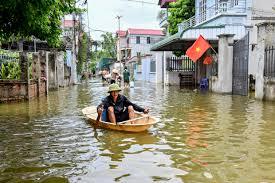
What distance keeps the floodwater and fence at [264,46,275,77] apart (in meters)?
4.55

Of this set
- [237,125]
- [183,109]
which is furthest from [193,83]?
[237,125]

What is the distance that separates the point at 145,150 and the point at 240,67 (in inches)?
555

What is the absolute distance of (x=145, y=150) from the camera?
25.1 ft

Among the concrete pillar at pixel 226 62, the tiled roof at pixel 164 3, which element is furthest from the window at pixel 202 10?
the tiled roof at pixel 164 3

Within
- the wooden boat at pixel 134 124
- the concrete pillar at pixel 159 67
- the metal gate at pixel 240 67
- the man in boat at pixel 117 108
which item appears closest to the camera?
the wooden boat at pixel 134 124

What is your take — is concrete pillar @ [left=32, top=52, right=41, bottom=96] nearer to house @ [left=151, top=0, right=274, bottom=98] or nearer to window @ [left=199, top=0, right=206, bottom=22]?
house @ [left=151, top=0, right=274, bottom=98]

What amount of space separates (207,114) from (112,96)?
4.27 metres

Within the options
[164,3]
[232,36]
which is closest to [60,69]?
[164,3]

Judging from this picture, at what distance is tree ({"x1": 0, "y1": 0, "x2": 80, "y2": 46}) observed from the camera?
730cm

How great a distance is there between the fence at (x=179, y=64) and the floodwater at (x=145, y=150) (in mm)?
23107

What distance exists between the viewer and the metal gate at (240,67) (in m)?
19.4

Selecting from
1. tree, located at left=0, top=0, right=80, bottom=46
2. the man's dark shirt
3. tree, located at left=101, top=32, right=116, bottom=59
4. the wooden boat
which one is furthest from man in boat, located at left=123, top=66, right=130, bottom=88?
tree, located at left=101, top=32, right=116, bottom=59

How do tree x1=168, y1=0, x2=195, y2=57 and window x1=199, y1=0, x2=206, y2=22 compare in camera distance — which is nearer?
window x1=199, y1=0, x2=206, y2=22

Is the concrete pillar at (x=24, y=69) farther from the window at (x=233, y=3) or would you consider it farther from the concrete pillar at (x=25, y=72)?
the window at (x=233, y=3)
